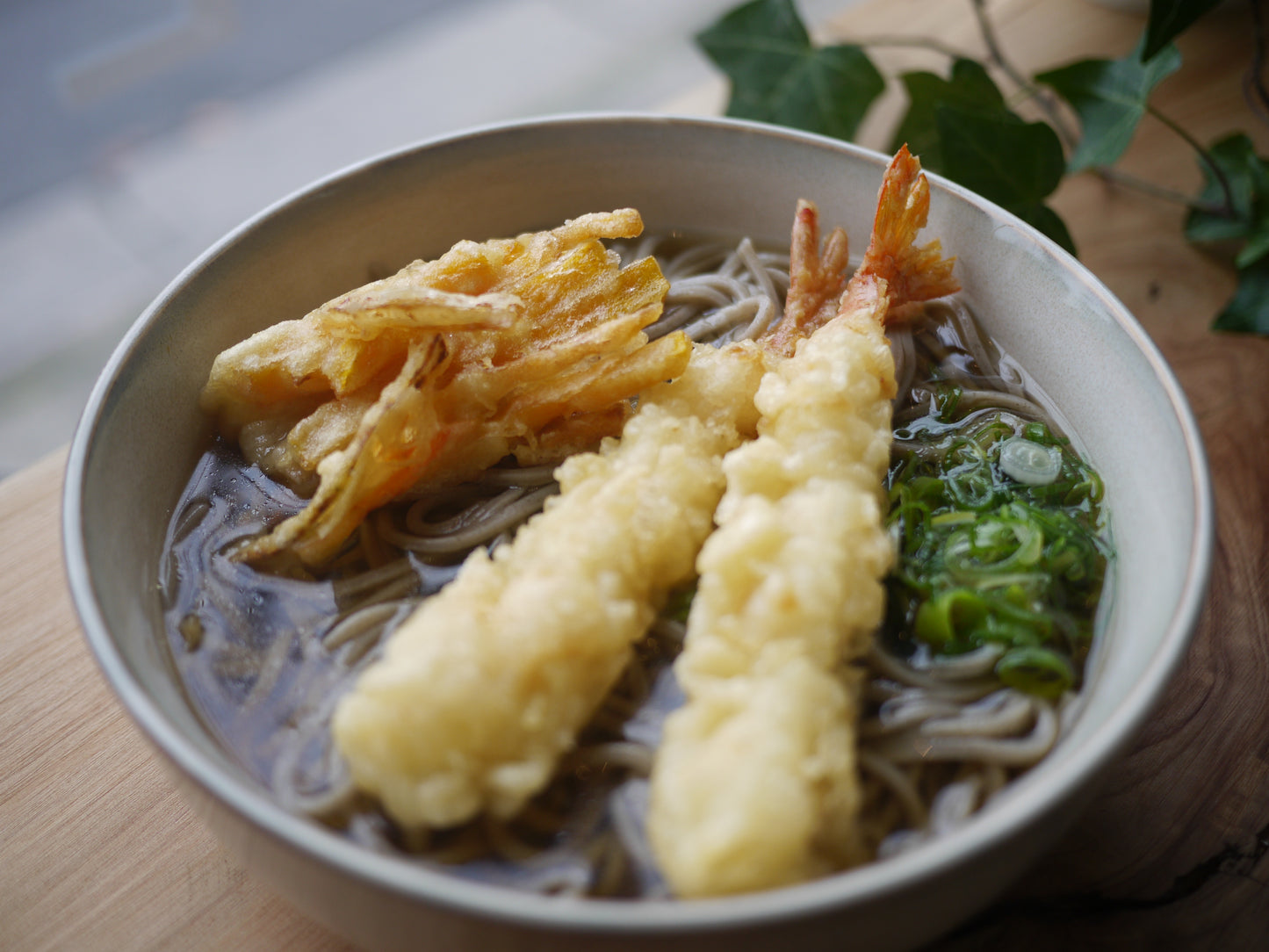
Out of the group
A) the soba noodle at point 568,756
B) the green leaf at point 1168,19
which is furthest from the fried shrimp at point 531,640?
the green leaf at point 1168,19

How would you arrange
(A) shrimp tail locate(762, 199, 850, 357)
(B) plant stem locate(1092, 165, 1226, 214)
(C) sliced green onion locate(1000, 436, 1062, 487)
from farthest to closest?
(B) plant stem locate(1092, 165, 1226, 214) < (A) shrimp tail locate(762, 199, 850, 357) < (C) sliced green onion locate(1000, 436, 1062, 487)

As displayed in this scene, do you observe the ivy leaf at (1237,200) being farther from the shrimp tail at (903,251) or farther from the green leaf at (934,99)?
the shrimp tail at (903,251)

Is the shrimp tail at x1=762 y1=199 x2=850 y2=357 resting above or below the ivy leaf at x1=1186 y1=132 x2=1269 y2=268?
above

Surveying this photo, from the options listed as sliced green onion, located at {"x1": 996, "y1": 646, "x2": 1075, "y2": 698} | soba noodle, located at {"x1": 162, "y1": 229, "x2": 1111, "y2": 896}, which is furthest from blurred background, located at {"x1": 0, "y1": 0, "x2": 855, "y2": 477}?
sliced green onion, located at {"x1": 996, "y1": 646, "x2": 1075, "y2": 698}

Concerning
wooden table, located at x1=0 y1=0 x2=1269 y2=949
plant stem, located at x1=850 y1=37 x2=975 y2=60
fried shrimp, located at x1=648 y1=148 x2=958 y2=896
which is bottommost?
wooden table, located at x1=0 y1=0 x2=1269 y2=949

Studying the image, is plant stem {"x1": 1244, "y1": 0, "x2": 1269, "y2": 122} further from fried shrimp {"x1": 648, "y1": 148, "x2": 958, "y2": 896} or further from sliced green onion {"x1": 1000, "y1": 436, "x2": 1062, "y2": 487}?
sliced green onion {"x1": 1000, "y1": 436, "x2": 1062, "y2": 487}

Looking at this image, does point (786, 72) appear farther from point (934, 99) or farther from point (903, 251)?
point (903, 251)

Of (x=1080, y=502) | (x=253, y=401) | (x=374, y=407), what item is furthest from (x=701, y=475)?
(x=253, y=401)

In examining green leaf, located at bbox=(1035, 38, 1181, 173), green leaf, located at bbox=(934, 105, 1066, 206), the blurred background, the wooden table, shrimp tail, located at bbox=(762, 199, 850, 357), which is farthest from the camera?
the blurred background
